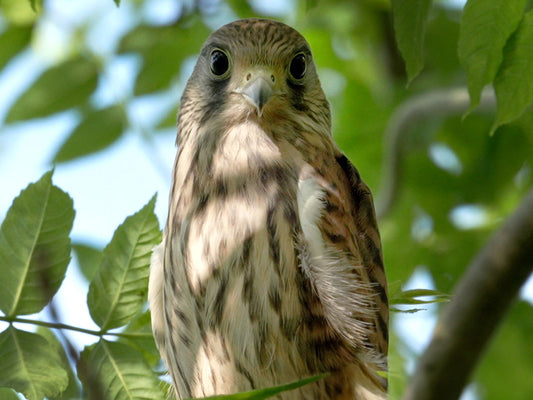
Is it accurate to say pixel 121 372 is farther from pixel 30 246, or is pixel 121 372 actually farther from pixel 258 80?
pixel 258 80

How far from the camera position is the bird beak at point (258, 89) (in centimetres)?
278

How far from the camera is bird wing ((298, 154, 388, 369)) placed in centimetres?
245

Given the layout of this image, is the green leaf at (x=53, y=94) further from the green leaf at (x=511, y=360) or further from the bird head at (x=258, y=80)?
the green leaf at (x=511, y=360)

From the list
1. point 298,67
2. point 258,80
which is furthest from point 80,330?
point 298,67

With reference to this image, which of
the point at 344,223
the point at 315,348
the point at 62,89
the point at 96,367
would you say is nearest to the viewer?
the point at 96,367

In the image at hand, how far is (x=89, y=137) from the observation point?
3719 mm

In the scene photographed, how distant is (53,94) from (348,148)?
1.59 metres

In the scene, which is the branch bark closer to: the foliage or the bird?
the foliage

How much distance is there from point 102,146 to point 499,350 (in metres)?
2.18

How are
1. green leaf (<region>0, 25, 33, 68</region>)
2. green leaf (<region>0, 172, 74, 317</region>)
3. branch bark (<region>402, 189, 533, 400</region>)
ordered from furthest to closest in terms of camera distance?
green leaf (<region>0, 25, 33, 68</region>) → green leaf (<region>0, 172, 74, 317</region>) → branch bark (<region>402, 189, 533, 400</region>)

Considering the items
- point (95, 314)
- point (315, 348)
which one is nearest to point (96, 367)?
point (95, 314)

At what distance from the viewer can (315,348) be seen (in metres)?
2.45

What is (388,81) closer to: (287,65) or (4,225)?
(287,65)

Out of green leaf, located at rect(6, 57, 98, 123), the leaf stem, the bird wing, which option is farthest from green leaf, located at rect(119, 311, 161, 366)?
green leaf, located at rect(6, 57, 98, 123)
